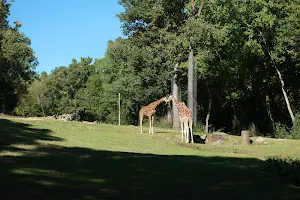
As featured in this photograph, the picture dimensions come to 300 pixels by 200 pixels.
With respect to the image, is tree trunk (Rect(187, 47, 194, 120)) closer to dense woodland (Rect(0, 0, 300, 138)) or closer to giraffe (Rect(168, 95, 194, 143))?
dense woodland (Rect(0, 0, 300, 138))

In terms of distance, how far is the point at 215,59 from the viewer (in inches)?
1439

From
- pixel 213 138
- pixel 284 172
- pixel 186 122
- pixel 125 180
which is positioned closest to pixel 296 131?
pixel 213 138

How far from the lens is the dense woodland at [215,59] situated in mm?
31953

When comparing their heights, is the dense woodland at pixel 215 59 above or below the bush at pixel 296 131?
above

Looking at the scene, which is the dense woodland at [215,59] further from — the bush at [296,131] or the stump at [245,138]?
the stump at [245,138]

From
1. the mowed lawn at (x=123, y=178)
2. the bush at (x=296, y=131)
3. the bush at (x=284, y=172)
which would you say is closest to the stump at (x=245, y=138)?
the bush at (x=296, y=131)

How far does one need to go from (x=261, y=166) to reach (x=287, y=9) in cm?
2483

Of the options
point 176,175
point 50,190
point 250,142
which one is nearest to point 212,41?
point 250,142

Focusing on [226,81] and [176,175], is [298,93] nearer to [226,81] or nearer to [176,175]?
[226,81]

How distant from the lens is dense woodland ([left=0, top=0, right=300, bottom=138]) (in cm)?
3195

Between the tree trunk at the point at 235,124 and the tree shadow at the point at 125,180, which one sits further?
the tree trunk at the point at 235,124

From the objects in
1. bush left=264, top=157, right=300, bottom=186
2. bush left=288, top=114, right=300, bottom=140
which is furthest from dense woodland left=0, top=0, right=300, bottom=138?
bush left=264, top=157, right=300, bottom=186

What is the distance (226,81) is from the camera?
37.2 meters

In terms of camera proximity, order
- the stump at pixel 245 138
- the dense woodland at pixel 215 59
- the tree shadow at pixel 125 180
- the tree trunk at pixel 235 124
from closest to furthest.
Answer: the tree shadow at pixel 125 180 < the stump at pixel 245 138 < the dense woodland at pixel 215 59 < the tree trunk at pixel 235 124
